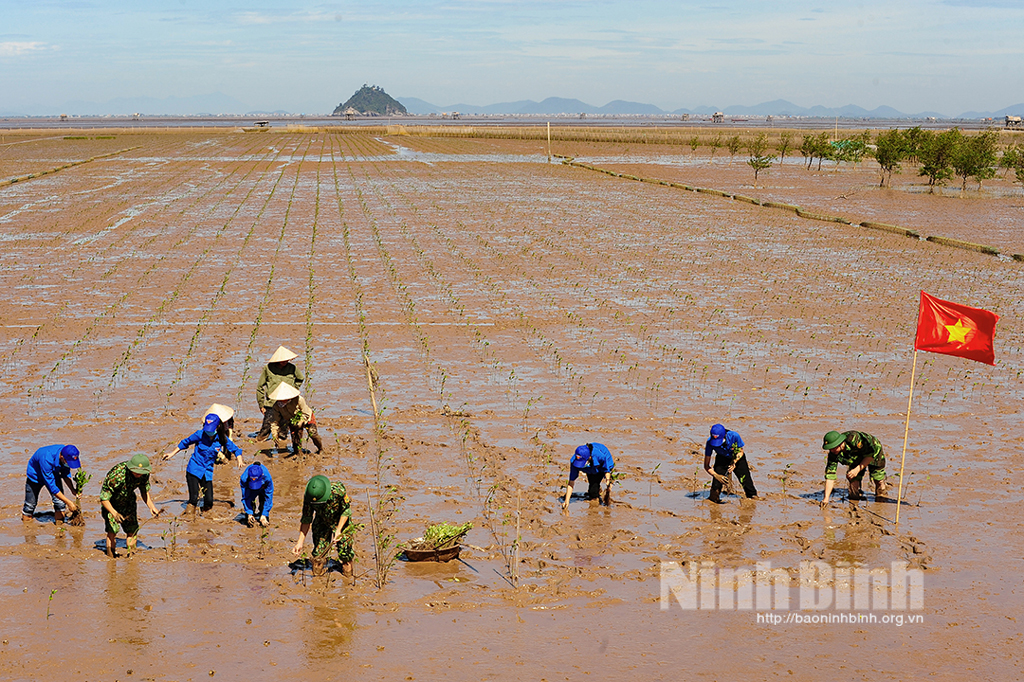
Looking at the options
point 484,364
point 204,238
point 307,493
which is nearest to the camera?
point 307,493

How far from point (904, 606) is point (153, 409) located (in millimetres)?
9099

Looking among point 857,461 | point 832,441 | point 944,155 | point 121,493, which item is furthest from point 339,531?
point 944,155

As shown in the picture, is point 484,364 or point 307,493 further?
point 484,364

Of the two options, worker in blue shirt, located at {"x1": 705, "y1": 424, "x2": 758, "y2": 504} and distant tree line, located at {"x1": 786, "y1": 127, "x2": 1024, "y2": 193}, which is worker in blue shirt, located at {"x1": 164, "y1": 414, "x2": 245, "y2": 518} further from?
distant tree line, located at {"x1": 786, "y1": 127, "x2": 1024, "y2": 193}

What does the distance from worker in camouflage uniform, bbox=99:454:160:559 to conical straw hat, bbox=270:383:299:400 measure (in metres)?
2.30

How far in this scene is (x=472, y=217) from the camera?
31.2 metres

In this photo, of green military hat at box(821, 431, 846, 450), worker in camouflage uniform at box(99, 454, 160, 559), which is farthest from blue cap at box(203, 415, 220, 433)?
green military hat at box(821, 431, 846, 450)

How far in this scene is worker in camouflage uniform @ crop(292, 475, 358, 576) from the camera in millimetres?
7816

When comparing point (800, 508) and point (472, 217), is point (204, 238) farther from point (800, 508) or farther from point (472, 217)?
point (800, 508)

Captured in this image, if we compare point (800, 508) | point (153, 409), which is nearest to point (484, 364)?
point (153, 409)

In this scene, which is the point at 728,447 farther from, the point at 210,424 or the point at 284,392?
the point at 210,424

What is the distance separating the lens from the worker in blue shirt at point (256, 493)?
8.77 meters

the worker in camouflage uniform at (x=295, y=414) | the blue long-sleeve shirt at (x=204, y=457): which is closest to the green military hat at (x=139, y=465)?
the blue long-sleeve shirt at (x=204, y=457)

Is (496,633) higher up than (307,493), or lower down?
lower down
